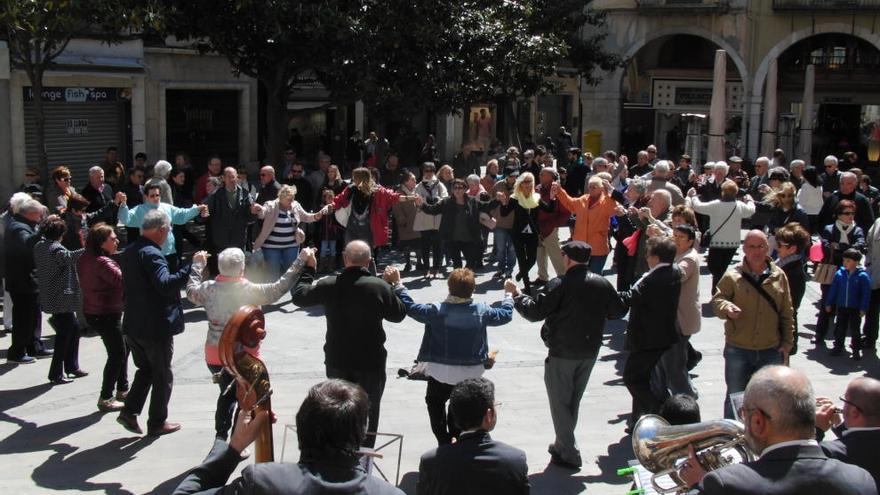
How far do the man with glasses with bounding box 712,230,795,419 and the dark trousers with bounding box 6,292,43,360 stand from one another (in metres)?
6.27

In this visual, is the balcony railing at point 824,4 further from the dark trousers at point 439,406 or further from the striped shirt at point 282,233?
the dark trousers at point 439,406

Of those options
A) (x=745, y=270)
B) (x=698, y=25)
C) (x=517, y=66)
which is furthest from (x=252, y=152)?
(x=745, y=270)

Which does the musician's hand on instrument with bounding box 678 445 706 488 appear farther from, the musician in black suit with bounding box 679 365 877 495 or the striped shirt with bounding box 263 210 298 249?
the striped shirt with bounding box 263 210 298 249

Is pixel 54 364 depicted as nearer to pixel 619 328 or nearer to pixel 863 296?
pixel 619 328

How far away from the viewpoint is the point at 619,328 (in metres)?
11.7

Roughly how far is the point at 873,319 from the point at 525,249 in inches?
171

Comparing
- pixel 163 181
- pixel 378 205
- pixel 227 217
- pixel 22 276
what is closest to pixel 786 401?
pixel 22 276

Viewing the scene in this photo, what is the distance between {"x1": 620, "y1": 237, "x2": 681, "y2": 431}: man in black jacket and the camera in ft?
25.2

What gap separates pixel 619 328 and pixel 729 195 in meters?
1.95

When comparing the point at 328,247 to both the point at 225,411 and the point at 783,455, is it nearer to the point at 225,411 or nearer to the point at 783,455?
the point at 225,411

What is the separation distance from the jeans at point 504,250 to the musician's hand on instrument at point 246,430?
10.1 m

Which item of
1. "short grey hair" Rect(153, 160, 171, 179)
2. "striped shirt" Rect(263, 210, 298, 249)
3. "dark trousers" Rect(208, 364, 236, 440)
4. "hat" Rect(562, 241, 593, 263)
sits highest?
"short grey hair" Rect(153, 160, 171, 179)

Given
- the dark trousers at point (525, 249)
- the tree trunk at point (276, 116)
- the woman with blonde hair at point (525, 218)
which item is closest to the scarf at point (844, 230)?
the woman with blonde hair at point (525, 218)

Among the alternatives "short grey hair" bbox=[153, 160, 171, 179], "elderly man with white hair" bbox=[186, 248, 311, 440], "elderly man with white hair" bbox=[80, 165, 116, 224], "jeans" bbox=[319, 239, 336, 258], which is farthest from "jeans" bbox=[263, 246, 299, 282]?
"elderly man with white hair" bbox=[186, 248, 311, 440]
